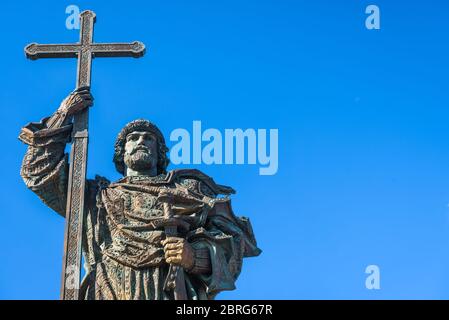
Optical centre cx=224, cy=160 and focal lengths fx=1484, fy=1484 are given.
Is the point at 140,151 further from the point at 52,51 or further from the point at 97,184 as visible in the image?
the point at 52,51

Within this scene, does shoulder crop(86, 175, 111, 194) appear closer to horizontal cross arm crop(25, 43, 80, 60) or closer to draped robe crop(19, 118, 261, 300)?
draped robe crop(19, 118, 261, 300)

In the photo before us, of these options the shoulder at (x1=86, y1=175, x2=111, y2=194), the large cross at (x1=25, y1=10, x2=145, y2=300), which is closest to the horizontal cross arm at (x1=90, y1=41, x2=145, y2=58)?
the large cross at (x1=25, y1=10, x2=145, y2=300)

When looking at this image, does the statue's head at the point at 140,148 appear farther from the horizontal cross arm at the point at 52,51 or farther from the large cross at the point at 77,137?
the horizontal cross arm at the point at 52,51

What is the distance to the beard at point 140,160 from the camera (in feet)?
71.4

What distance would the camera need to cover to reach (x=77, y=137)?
2120 cm

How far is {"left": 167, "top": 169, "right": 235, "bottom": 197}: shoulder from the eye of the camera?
2170 centimetres

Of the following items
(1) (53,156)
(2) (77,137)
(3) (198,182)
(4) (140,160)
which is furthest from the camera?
(3) (198,182)

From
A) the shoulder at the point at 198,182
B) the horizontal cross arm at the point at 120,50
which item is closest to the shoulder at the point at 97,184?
the shoulder at the point at 198,182

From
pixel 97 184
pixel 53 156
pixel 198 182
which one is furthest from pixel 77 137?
pixel 198 182

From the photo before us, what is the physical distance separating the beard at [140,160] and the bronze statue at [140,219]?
0.01 m

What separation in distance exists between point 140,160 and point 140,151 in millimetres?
154

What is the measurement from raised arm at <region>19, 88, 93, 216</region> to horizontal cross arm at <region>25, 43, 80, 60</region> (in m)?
0.69
